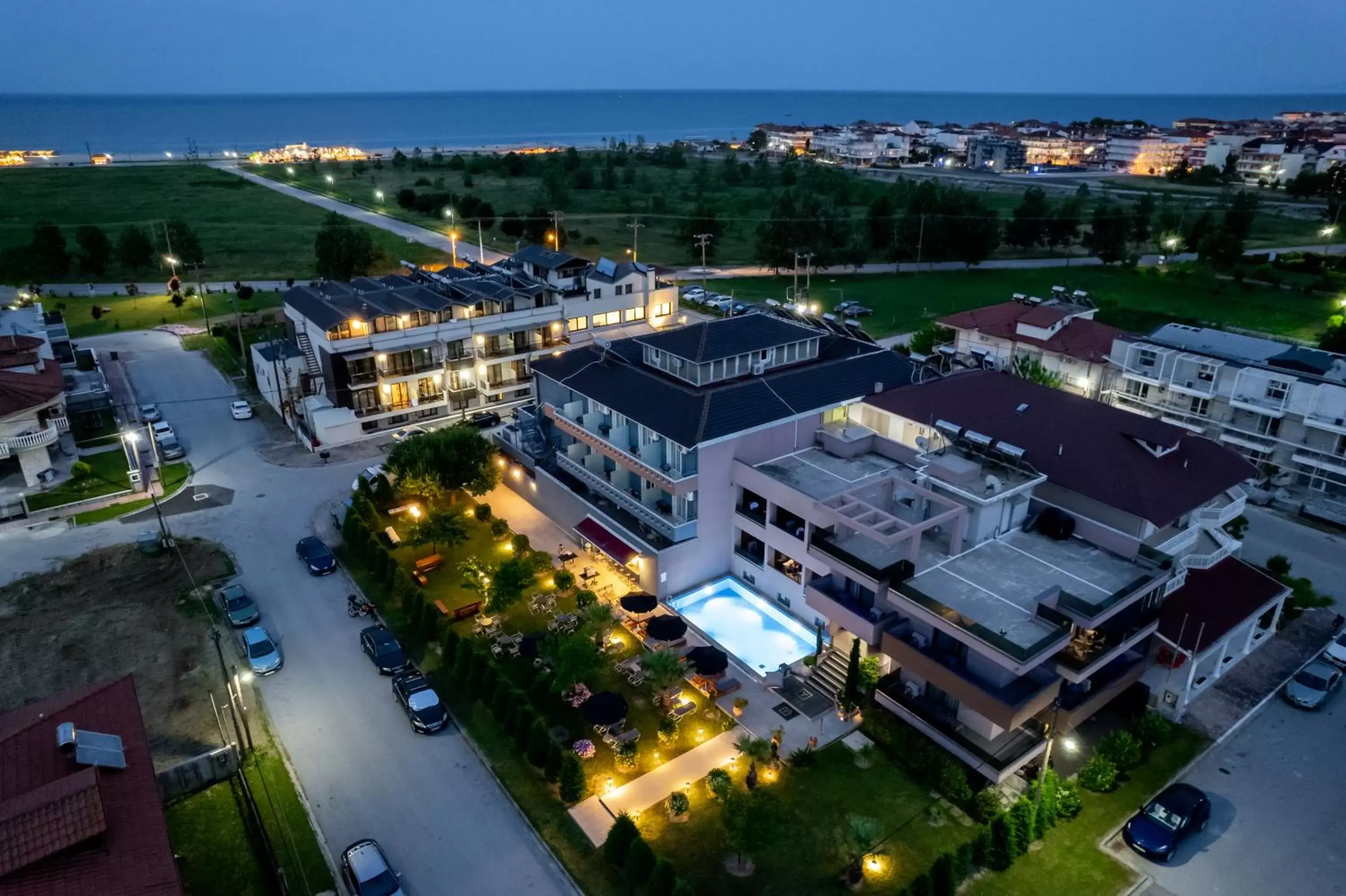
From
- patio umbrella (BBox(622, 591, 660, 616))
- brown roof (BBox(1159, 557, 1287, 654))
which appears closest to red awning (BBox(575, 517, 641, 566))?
patio umbrella (BBox(622, 591, 660, 616))

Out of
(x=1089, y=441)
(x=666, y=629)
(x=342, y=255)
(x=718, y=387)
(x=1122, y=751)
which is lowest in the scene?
(x=1122, y=751)

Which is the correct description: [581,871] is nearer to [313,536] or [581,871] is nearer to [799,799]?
[799,799]

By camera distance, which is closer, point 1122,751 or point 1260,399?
point 1122,751

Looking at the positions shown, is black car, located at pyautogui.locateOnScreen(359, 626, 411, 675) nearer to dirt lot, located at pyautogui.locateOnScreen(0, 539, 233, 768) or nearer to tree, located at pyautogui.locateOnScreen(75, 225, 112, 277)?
dirt lot, located at pyautogui.locateOnScreen(0, 539, 233, 768)

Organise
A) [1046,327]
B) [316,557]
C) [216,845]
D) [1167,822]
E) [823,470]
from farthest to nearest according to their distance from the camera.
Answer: [1046,327], [316,557], [823,470], [1167,822], [216,845]

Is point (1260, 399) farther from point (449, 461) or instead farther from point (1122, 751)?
point (449, 461)

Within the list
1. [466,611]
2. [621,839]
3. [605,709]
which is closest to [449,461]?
[466,611]
